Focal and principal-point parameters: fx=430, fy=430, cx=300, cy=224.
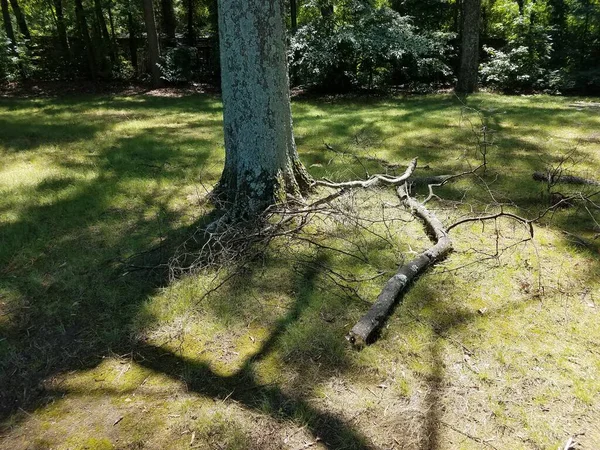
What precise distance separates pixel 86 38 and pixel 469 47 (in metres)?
11.5

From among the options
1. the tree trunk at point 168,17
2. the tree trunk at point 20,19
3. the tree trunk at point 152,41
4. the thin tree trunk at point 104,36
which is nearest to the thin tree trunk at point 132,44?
the thin tree trunk at point 104,36

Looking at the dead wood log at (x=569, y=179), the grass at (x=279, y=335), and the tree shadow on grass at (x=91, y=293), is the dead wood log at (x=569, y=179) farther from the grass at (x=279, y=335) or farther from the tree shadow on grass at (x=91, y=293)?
the tree shadow on grass at (x=91, y=293)

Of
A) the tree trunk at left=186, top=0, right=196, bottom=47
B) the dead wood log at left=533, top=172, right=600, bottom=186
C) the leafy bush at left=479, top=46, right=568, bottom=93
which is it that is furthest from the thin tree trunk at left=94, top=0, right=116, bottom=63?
the dead wood log at left=533, top=172, right=600, bottom=186

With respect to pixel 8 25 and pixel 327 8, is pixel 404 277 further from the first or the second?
pixel 8 25

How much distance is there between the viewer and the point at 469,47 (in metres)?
10.6

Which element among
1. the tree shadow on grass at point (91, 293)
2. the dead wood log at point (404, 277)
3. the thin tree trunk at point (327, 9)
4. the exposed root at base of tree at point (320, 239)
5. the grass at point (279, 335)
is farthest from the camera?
the thin tree trunk at point (327, 9)

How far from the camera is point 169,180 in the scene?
212 inches

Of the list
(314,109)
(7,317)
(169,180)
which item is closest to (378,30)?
(314,109)

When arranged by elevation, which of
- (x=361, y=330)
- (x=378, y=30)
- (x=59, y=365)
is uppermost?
(x=378, y=30)

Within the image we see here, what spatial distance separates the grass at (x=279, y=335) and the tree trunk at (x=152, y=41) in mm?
8359

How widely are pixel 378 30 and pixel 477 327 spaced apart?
10306mm

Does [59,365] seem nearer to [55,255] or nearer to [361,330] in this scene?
[55,255]

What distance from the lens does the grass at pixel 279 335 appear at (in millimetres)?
2184

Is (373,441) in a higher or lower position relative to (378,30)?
lower
